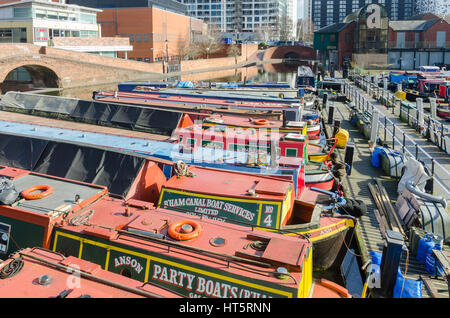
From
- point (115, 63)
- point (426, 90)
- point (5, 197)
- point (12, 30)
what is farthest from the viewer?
point (115, 63)

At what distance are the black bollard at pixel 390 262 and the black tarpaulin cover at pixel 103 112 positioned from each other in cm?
1177

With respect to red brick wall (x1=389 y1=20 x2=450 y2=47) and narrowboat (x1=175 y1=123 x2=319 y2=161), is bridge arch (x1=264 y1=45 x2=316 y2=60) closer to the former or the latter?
red brick wall (x1=389 y1=20 x2=450 y2=47)

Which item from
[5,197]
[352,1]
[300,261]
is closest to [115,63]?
[5,197]

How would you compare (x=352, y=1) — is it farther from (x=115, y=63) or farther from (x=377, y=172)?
(x=377, y=172)

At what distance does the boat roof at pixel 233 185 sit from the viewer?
35.4 feet

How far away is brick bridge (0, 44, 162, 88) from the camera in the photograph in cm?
4828

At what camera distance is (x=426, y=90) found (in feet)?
147

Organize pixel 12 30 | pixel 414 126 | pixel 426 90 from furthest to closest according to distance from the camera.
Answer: pixel 12 30 → pixel 426 90 → pixel 414 126

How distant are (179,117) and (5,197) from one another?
36.2ft

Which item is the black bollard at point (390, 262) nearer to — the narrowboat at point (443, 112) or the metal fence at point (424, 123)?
the metal fence at point (424, 123)

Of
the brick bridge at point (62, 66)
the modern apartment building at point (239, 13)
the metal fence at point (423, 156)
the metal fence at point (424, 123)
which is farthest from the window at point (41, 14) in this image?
the modern apartment building at point (239, 13)

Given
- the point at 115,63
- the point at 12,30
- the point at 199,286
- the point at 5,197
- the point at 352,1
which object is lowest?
the point at 199,286

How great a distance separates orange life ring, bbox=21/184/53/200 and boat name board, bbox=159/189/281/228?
290 cm

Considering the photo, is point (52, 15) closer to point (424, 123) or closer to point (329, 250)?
point (424, 123)
